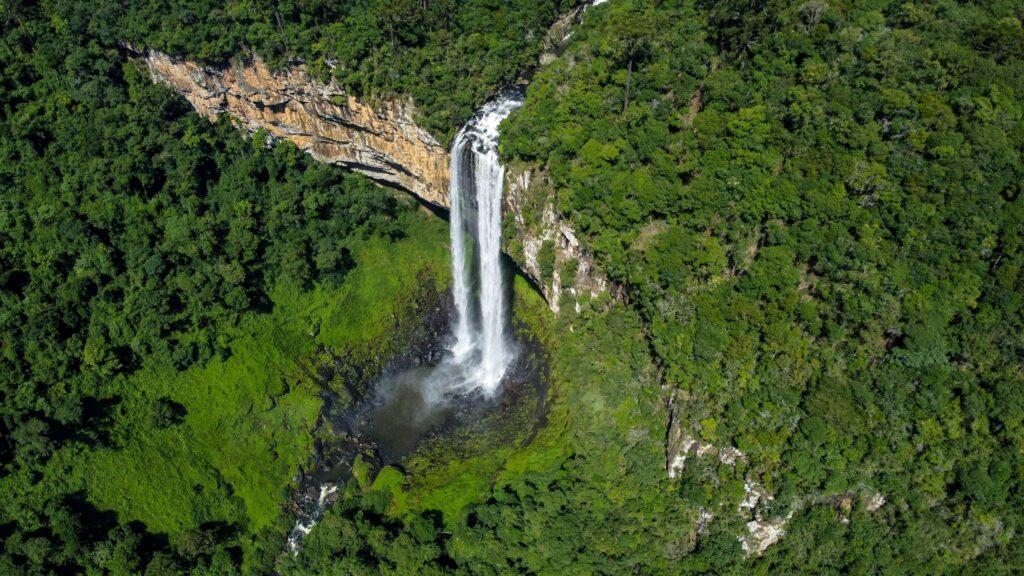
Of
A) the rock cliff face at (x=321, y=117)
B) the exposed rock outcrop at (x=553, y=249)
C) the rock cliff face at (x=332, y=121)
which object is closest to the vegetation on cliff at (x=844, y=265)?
the exposed rock outcrop at (x=553, y=249)

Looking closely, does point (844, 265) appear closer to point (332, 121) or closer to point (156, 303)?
point (332, 121)

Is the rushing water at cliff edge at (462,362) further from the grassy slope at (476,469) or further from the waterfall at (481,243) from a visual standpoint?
the grassy slope at (476,469)

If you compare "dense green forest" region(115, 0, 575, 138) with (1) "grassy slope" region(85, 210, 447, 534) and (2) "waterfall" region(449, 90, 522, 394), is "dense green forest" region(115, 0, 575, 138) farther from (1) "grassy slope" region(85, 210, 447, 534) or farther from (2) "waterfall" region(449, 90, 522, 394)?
(1) "grassy slope" region(85, 210, 447, 534)

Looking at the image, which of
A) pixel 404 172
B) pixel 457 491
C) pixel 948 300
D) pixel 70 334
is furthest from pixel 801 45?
pixel 70 334

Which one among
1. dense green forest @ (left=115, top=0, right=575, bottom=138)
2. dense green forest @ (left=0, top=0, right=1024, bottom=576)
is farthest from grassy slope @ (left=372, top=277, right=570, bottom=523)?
dense green forest @ (left=115, top=0, right=575, bottom=138)

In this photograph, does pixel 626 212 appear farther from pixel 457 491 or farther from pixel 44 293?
pixel 44 293

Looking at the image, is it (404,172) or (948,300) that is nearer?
(948,300)
